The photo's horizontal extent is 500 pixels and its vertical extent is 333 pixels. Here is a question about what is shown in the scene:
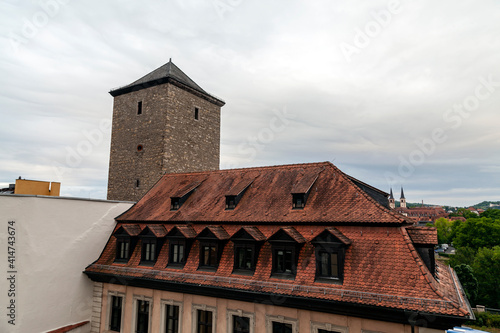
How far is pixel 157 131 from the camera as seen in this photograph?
26.0 metres

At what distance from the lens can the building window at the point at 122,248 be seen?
1729cm

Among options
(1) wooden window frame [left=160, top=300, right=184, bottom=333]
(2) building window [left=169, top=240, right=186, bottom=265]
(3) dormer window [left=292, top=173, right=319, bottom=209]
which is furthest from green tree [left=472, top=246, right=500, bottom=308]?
(2) building window [left=169, top=240, right=186, bottom=265]

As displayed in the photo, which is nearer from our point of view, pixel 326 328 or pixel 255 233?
pixel 326 328

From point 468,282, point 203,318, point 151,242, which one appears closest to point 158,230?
point 151,242

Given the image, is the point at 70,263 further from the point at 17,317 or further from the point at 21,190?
the point at 21,190

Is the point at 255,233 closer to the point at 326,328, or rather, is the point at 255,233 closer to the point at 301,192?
the point at 301,192

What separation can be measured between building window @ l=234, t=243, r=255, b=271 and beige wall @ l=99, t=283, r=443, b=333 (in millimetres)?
1378

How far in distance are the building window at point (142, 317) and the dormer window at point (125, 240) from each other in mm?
2488

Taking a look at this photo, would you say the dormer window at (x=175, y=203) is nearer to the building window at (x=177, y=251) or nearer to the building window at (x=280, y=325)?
the building window at (x=177, y=251)

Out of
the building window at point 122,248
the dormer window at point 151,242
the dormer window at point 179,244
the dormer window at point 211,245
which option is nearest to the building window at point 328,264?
the dormer window at point 211,245

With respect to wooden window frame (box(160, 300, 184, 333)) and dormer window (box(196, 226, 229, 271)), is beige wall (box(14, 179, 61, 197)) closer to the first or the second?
wooden window frame (box(160, 300, 184, 333))

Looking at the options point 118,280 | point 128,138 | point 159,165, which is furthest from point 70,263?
point 128,138

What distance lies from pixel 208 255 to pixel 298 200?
463 cm

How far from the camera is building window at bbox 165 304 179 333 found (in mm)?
14656
